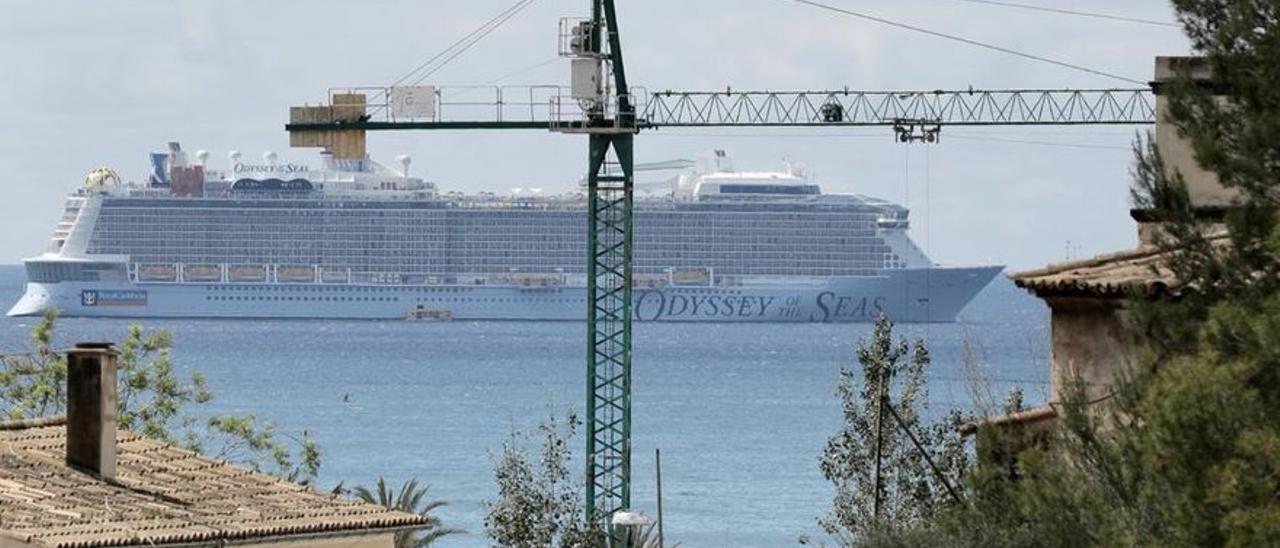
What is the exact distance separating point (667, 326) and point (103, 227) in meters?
28.8

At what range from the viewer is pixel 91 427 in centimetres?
1443

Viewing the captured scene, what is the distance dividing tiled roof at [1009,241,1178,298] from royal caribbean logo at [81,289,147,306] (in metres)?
117

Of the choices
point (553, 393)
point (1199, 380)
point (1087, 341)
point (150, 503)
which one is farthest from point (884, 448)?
point (553, 393)

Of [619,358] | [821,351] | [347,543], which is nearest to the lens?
[347,543]

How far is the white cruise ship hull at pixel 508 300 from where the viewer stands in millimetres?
128250

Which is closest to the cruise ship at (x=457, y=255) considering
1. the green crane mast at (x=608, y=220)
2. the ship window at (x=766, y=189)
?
the ship window at (x=766, y=189)

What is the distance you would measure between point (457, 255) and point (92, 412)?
374ft

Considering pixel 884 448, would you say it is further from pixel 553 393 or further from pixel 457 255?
pixel 457 255

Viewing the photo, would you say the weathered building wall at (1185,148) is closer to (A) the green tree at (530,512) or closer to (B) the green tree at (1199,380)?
(B) the green tree at (1199,380)

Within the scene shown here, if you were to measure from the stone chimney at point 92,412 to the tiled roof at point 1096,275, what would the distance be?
4.42m

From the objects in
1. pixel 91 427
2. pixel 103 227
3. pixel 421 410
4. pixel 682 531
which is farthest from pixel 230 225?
pixel 91 427

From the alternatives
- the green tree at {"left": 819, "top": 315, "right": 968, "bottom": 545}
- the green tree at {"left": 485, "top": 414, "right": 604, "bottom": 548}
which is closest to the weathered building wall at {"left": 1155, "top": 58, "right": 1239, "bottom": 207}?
the green tree at {"left": 819, "top": 315, "right": 968, "bottom": 545}

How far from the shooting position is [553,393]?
80.9 metres

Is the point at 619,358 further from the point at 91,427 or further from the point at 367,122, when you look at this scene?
the point at 91,427
